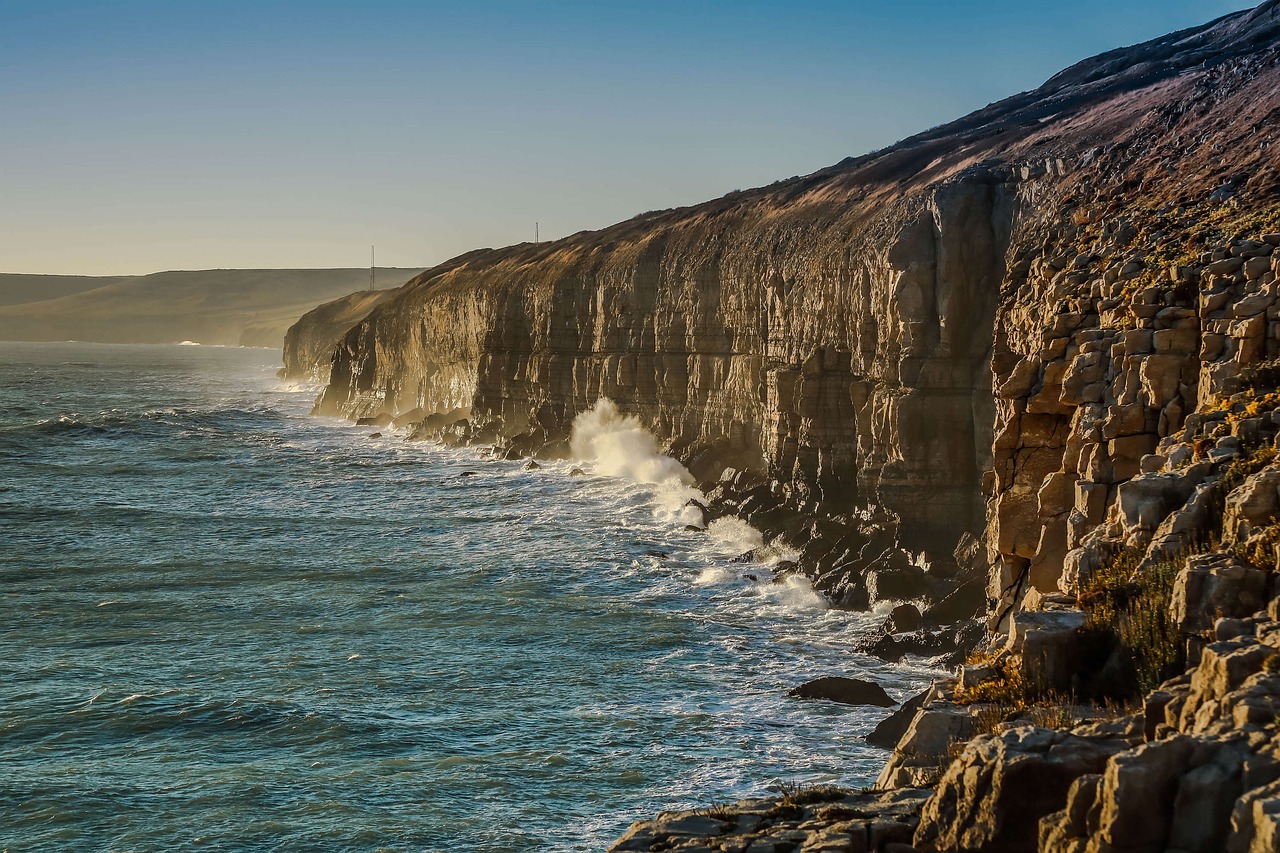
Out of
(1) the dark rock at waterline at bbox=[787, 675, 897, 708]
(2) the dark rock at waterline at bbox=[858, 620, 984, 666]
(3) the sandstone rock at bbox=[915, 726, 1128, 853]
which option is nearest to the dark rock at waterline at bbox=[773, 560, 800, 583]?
(2) the dark rock at waterline at bbox=[858, 620, 984, 666]

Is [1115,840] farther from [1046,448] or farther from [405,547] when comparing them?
[405,547]

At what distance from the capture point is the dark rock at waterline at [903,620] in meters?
30.0

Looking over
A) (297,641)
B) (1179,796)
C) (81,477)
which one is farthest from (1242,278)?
(81,477)

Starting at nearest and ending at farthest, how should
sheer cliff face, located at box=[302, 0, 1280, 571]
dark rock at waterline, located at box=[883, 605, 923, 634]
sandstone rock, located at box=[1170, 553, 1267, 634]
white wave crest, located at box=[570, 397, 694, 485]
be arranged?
sandstone rock, located at box=[1170, 553, 1267, 634]
sheer cliff face, located at box=[302, 0, 1280, 571]
dark rock at waterline, located at box=[883, 605, 923, 634]
white wave crest, located at box=[570, 397, 694, 485]

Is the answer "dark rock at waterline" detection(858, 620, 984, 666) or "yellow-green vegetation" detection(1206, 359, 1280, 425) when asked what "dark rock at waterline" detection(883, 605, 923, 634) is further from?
"yellow-green vegetation" detection(1206, 359, 1280, 425)

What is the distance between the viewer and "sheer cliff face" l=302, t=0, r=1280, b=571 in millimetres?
24938

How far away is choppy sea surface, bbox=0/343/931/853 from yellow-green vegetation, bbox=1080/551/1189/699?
7482 mm

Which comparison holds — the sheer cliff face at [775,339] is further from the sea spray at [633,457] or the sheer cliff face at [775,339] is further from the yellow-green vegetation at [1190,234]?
the yellow-green vegetation at [1190,234]

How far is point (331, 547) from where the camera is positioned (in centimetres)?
Result: 4300

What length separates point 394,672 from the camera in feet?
91.8

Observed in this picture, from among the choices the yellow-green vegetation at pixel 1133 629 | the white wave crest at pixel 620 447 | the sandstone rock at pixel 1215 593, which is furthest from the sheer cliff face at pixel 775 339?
the sandstone rock at pixel 1215 593

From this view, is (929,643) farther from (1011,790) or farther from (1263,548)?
(1011,790)

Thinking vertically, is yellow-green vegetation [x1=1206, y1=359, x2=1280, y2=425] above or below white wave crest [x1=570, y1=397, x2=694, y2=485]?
above

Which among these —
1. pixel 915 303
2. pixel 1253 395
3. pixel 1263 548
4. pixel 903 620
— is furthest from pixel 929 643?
pixel 1263 548
